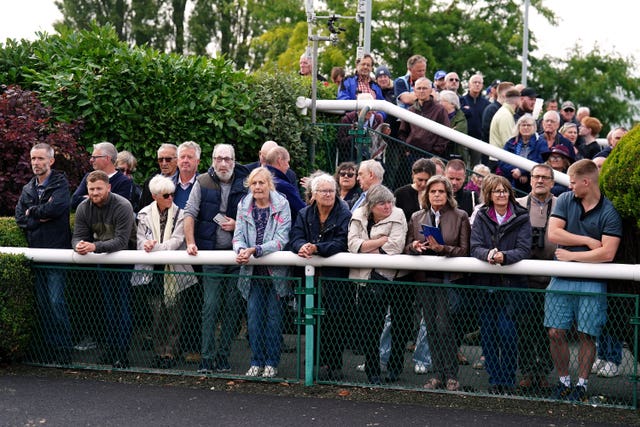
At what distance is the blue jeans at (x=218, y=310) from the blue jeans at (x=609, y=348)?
2912 millimetres

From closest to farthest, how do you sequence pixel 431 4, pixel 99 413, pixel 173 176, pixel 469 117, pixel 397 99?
pixel 99 413 < pixel 173 176 < pixel 397 99 < pixel 469 117 < pixel 431 4

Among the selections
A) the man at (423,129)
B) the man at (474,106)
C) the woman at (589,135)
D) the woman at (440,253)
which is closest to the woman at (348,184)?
the woman at (440,253)

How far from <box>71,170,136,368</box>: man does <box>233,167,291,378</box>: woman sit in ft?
3.41

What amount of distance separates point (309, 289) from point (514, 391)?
71.0 inches

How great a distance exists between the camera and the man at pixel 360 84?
42.9 feet

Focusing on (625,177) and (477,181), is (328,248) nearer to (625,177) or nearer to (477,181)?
(625,177)

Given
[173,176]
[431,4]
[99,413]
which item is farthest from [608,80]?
[99,413]

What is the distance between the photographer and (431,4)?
110 feet

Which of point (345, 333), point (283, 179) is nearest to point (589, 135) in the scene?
point (283, 179)

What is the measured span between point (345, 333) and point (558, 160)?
4530 millimetres

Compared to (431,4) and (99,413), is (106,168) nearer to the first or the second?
(99,413)

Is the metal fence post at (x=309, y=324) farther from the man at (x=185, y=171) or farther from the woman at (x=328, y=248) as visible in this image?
the man at (x=185, y=171)

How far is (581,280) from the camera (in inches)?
295

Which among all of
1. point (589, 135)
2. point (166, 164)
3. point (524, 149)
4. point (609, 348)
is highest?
point (589, 135)
